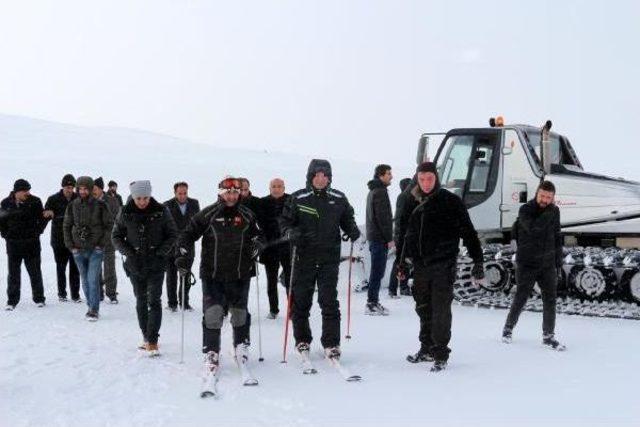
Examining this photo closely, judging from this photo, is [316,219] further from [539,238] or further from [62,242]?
[62,242]

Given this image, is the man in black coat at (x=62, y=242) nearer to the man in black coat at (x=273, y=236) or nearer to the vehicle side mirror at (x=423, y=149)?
the man in black coat at (x=273, y=236)

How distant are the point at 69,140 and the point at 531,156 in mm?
59064

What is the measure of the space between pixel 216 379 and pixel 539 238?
3.76 m

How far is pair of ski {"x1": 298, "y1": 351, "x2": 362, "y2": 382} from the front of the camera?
6.13 meters

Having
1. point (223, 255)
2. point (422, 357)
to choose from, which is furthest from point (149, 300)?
point (422, 357)

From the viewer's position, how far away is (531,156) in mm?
10805

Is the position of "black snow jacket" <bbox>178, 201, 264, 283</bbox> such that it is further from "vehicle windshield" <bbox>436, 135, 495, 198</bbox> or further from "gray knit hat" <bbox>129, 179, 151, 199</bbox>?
"vehicle windshield" <bbox>436, 135, 495, 198</bbox>

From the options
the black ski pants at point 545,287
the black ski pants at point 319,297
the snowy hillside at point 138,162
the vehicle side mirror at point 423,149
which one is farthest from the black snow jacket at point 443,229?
the snowy hillside at point 138,162

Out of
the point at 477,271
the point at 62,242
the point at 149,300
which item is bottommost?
the point at 149,300

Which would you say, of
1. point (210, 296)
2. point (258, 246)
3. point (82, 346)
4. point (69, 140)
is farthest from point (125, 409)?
point (69, 140)

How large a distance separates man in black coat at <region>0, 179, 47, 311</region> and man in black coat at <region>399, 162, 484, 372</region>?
646cm

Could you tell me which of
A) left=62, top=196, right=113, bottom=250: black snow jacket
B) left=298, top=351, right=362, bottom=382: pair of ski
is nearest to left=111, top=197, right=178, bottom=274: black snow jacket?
left=298, top=351, right=362, bottom=382: pair of ski

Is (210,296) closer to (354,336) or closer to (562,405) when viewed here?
(354,336)

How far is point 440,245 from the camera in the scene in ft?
21.3
